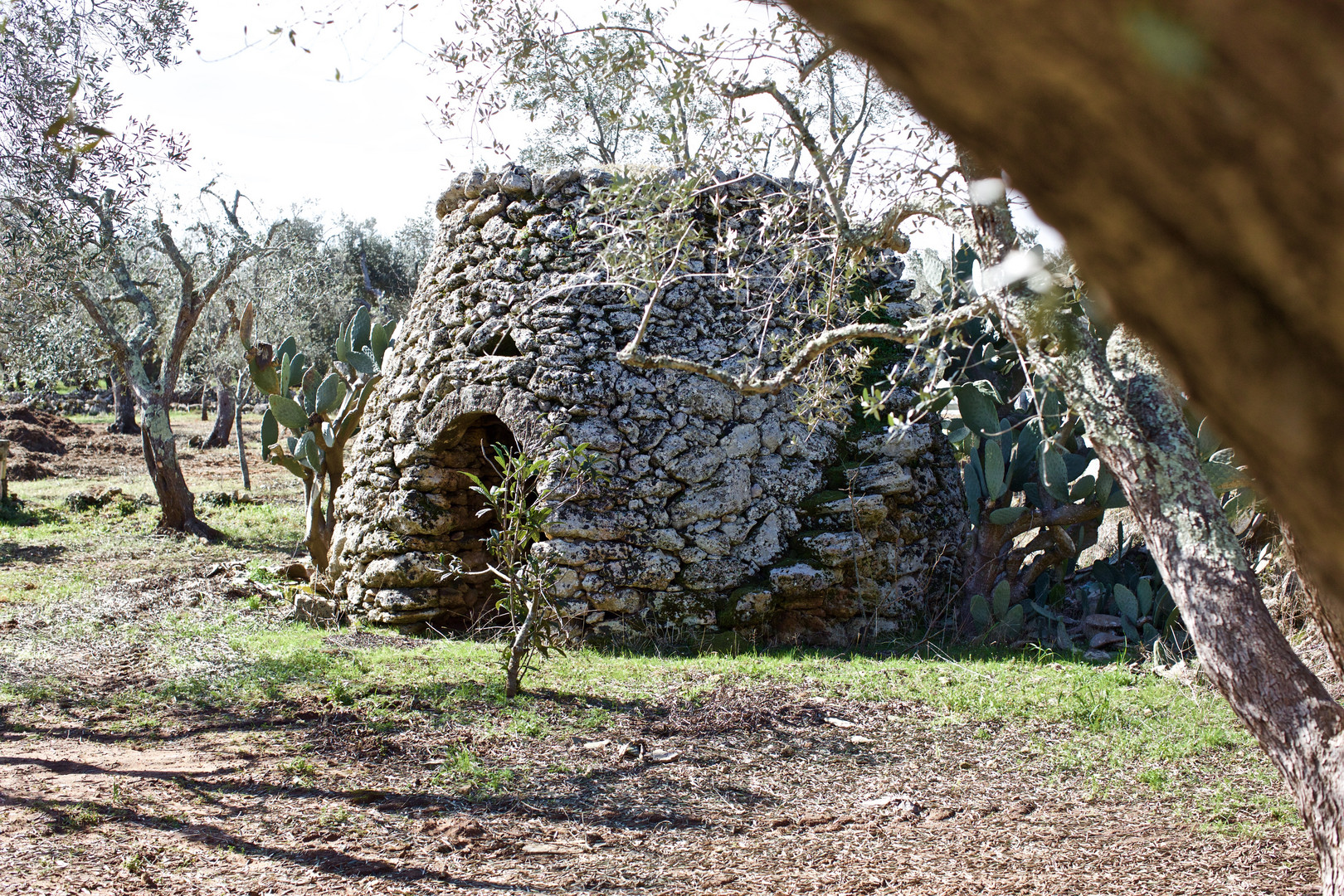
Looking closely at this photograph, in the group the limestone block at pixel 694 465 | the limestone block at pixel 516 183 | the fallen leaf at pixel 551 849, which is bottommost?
the fallen leaf at pixel 551 849

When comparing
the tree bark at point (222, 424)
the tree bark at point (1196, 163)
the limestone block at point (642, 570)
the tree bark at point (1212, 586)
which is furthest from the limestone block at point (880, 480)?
the tree bark at point (222, 424)

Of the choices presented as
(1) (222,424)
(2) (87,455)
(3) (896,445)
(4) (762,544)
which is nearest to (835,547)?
(4) (762,544)

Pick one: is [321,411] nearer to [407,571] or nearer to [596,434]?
[407,571]

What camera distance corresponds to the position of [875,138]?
4.49 meters

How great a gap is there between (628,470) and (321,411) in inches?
152

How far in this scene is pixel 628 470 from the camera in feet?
23.5

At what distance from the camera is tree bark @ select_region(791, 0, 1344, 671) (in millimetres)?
598

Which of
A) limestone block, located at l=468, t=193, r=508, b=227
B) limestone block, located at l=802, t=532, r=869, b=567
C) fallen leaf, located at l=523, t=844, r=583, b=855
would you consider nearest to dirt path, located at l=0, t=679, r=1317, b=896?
fallen leaf, located at l=523, t=844, r=583, b=855

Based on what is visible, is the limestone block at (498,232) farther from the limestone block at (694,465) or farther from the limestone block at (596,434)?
the limestone block at (694,465)

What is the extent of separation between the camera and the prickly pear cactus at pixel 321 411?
30.1 feet

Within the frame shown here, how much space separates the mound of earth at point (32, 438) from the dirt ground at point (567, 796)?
13235 mm

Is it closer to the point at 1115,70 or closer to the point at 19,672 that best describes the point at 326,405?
the point at 19,672

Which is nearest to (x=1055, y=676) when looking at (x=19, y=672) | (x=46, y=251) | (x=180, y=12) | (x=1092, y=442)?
(x=1092, y=442)

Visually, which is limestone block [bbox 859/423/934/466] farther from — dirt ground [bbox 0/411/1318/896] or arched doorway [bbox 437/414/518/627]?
arched doorway [bbox 437/414/518/627]
